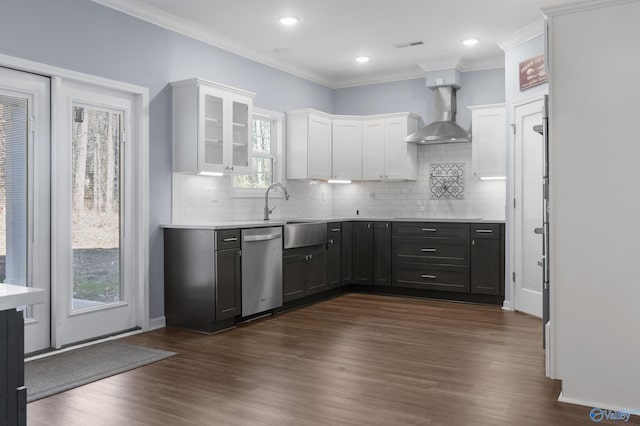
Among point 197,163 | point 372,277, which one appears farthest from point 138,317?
point 372,277

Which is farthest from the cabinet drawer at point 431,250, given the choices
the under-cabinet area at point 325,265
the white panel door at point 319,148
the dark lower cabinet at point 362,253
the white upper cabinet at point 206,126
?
the white upper cabinet at point 206,126

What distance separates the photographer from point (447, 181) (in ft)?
23.3

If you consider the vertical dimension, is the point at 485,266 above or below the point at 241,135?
below

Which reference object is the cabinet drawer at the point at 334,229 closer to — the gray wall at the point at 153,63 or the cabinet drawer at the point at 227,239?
the gray wall at the point at 153,63

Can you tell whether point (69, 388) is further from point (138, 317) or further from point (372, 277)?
point (372, 277)

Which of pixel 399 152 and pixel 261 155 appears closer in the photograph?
pixel 261 155

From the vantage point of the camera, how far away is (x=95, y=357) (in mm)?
3992

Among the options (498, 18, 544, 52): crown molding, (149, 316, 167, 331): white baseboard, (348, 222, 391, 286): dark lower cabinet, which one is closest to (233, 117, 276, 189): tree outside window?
A: (348, 222, 391, 286): dark lower cabinet

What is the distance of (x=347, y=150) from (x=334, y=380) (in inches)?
168

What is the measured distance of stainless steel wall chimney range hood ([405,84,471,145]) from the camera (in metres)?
6.63

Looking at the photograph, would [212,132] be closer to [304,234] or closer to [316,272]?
[304,234]

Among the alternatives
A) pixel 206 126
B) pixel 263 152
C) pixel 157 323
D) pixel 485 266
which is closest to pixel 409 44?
pixel 263 152

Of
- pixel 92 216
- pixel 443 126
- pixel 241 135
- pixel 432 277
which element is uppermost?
pixel 443 126

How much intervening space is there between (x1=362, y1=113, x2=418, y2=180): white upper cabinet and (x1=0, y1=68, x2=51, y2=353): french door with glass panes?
4.14 m
